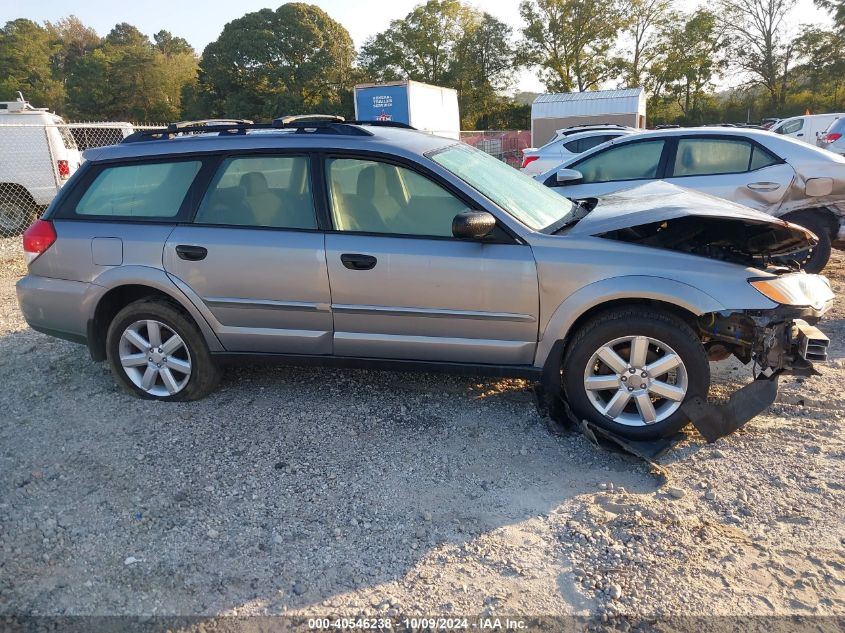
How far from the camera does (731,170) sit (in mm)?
6609

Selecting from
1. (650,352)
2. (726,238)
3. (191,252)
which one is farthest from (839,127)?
(191,252)

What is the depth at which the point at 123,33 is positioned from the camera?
2923 inches

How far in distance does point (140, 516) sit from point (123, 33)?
3372 inches

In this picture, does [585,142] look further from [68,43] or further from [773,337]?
[68,43]

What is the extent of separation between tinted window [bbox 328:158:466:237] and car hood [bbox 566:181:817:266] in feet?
2.48

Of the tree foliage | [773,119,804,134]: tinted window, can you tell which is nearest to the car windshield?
[773,119,804,134]: tinted window

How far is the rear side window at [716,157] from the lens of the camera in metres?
6.57

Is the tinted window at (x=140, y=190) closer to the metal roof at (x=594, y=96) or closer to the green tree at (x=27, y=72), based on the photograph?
the metal roof at (x=594, y=96)

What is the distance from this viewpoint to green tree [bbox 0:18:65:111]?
48688 millimetres

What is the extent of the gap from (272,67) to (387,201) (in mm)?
44333

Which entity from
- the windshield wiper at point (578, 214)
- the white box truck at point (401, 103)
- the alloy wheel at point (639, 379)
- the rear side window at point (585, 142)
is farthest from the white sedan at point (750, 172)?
the white box truck at point (401, 103)

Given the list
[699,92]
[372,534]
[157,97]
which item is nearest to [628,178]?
[372,534]

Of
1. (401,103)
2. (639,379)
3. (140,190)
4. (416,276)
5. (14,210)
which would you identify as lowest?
(639,379)

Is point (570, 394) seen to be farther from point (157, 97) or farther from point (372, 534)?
point (157, 97)
